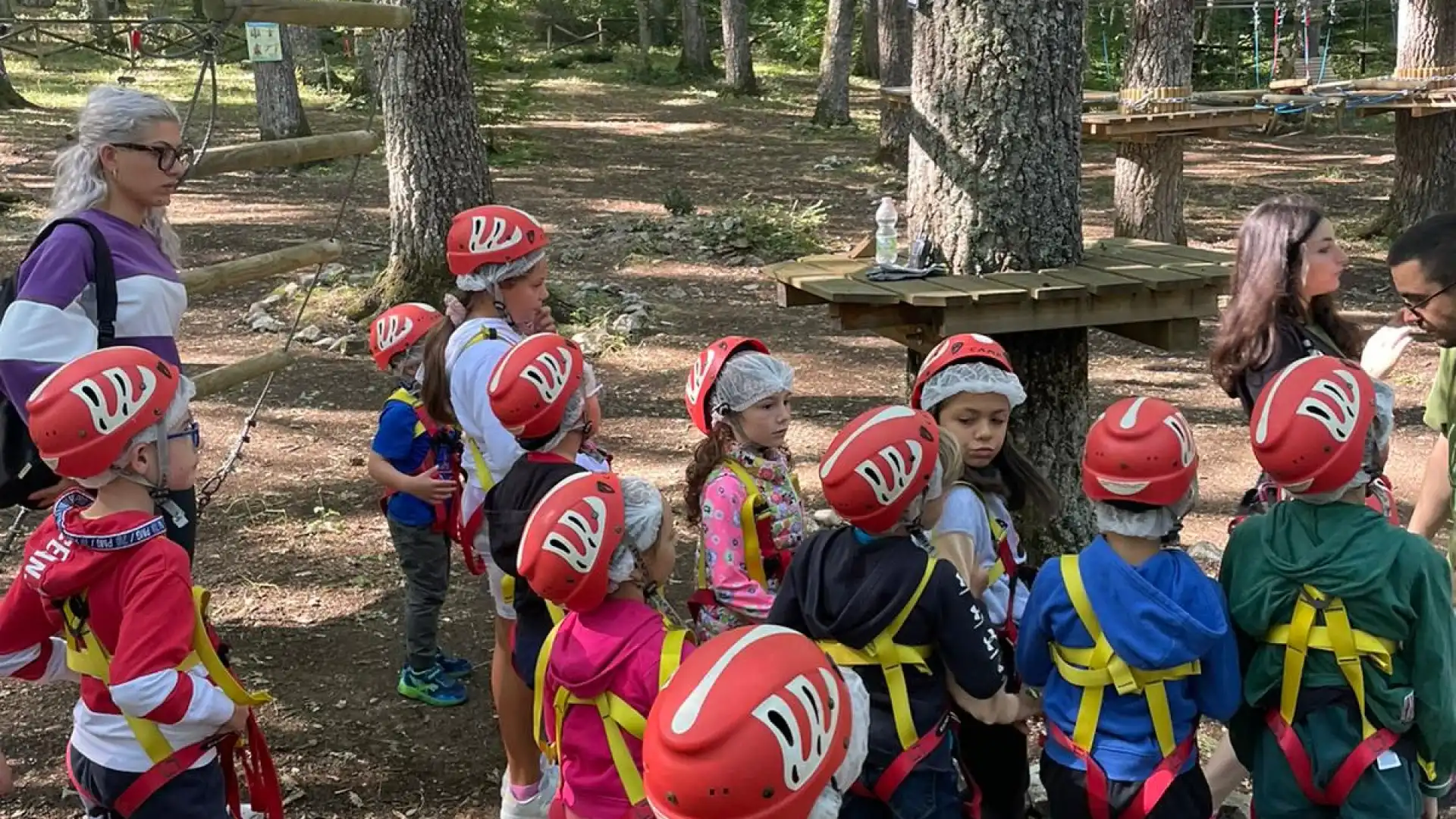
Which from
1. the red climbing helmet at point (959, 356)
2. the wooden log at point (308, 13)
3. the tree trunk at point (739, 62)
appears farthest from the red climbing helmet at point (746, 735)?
the tree trunk at point (739, 62)

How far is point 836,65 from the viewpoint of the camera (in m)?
22.4

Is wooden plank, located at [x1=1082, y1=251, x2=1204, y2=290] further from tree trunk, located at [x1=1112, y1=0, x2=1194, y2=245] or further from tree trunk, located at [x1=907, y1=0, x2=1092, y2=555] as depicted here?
tree trunk, located at [x1=1112, y1=0, x2=1194, y2=245]

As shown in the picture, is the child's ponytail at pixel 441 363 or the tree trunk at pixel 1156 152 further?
the tree trunk at pixel 1156 152

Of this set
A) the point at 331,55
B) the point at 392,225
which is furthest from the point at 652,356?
the point at 331,55

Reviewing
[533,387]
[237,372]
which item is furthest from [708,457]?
[237,372]

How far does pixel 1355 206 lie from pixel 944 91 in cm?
1222

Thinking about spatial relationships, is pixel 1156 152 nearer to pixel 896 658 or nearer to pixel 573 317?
pixel 573 317

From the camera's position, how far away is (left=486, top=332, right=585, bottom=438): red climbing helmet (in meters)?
3.61

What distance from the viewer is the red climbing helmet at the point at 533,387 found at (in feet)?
11.8

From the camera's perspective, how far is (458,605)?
5910 millimetres

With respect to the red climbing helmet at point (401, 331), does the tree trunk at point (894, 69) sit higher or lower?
higher

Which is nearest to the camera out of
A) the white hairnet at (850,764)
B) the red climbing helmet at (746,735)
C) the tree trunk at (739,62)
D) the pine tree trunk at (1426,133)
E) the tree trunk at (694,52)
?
the red climbing helmet at (746,735)

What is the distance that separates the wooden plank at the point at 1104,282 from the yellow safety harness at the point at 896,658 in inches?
69.4

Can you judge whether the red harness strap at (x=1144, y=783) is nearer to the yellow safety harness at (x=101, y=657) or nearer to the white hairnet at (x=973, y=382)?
the white hairnet at (x=973, y=382)
